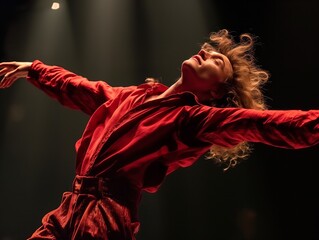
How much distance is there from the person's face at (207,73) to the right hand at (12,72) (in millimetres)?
487

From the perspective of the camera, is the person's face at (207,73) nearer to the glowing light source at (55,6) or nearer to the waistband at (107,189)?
the waistband at (107,189)

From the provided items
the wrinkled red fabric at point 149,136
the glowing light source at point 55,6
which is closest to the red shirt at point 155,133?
the wrinkled red fabric at point 149,136

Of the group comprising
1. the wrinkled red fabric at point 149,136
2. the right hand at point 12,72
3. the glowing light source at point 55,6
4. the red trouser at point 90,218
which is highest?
the glowing light source at point 55,6

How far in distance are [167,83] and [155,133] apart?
0.75 m

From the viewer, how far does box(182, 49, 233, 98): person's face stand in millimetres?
1175

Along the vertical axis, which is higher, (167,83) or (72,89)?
(72,89)

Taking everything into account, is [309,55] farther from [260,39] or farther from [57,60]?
[57,60]

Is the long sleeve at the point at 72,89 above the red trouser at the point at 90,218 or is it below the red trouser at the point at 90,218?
above

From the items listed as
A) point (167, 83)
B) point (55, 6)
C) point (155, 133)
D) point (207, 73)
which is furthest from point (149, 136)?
point (55, 6)

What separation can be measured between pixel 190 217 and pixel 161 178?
584 mm

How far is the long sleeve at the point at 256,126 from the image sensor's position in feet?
2.63

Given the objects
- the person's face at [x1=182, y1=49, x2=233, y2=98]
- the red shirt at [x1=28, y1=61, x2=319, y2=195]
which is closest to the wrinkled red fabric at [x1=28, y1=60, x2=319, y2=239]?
the red shirt at [x1=28, y1=61, x2=319, y2=195]

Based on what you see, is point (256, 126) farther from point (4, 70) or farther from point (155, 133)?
point (4, 70)

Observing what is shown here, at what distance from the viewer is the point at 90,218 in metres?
0.99
